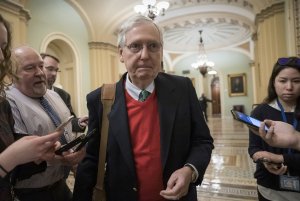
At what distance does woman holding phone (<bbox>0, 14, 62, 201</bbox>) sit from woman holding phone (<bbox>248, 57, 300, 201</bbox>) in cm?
132

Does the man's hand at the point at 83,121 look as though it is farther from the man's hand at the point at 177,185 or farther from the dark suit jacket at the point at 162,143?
the man's hand at the point at 177,185

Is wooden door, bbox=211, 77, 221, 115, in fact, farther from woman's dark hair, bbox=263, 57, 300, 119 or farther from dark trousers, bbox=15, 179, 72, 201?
dark trousers, bbox=15, 179, 72, 201

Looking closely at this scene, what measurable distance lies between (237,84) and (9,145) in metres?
18.9

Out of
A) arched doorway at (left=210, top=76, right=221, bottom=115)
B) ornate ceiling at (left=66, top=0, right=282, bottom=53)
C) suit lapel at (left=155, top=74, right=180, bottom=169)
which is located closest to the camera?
suit lapel at (left=155, top=74, right=180, bottom=169)

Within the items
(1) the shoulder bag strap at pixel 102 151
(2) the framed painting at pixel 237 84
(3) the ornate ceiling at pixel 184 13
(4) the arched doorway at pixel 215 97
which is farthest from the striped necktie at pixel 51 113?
(4) the arched doorway at pixel 215 97

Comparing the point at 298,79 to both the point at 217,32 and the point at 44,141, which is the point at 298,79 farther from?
the point at 217,32

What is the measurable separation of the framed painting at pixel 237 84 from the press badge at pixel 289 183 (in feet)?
58.0

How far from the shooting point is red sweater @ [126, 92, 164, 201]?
1359 mm

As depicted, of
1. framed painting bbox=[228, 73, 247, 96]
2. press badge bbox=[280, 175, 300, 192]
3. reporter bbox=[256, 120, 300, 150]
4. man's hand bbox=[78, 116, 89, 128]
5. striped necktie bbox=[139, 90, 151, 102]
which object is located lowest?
press badge bbox=[280, 175, 300, 192]

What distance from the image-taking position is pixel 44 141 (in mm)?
1010

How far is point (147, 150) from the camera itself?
4.49ft

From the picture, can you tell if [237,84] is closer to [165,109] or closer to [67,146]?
[165,109]

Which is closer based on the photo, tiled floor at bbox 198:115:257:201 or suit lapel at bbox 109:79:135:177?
suit lapel at bbox 109:79:135:177

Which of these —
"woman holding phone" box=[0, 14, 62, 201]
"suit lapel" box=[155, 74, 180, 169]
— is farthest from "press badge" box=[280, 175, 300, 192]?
"woman holding phone" box=[0, 14, 62, 201]
